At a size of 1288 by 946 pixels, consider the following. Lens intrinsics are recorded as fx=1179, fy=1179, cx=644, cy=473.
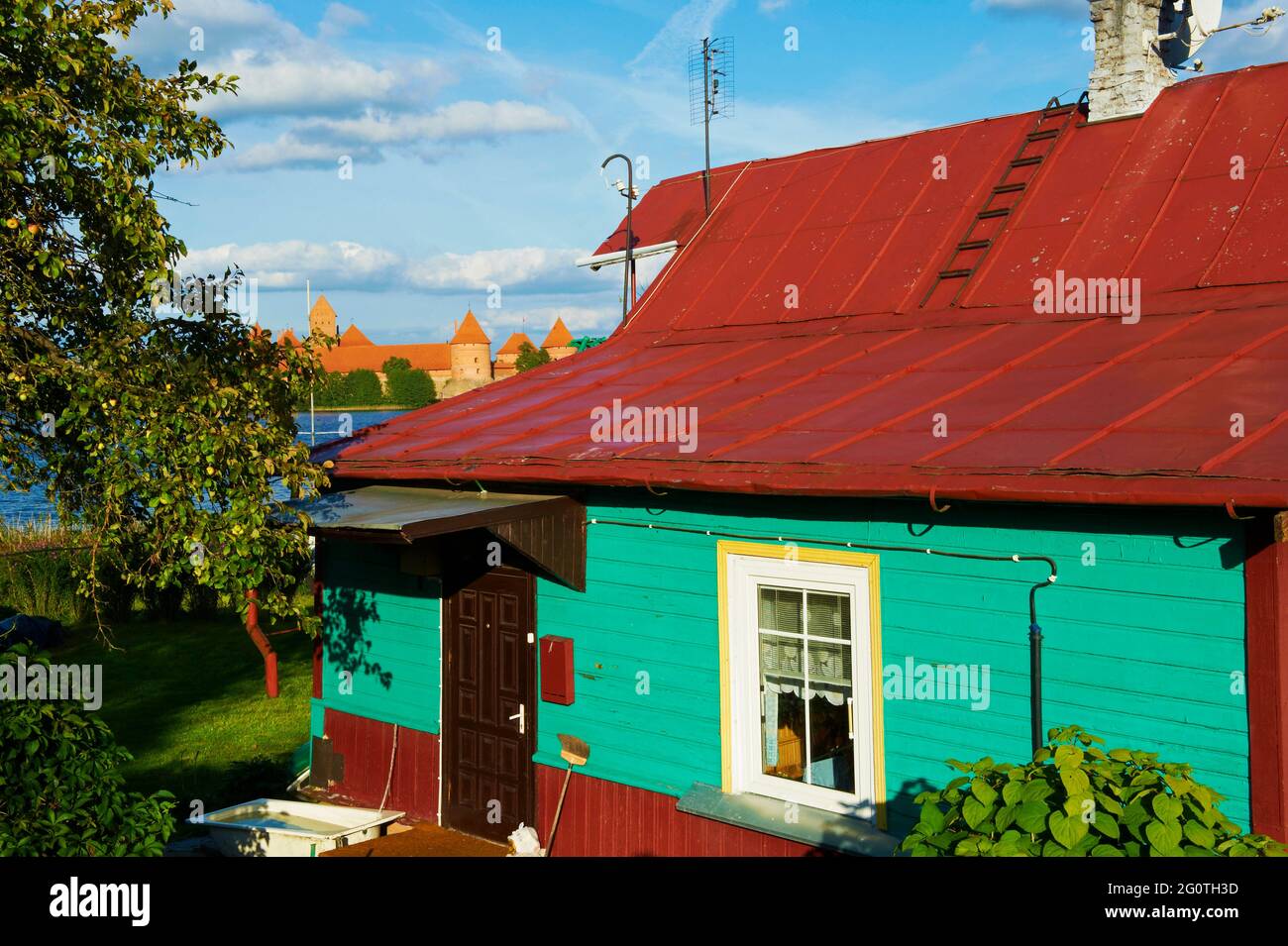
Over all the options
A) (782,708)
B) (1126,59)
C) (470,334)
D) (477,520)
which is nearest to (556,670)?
(477,520)

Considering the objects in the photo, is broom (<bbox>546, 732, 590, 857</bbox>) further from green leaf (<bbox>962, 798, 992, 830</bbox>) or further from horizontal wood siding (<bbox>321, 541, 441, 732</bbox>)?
green leaf (<bbox>962, 798, 992, 830</bbox>)

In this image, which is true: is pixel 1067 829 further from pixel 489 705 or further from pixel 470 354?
pixel 470 354

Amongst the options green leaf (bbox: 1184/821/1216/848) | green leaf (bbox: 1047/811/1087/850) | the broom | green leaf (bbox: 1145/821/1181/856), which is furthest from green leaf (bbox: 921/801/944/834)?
the broom

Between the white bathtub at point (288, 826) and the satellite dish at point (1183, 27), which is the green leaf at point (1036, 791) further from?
the satellite dish at point (1183, 27)

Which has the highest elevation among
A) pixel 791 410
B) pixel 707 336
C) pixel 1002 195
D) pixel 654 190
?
pixel 654 190

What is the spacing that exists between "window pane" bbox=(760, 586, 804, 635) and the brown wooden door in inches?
85.1

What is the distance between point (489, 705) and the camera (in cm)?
955

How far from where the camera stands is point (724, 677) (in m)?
7.82
